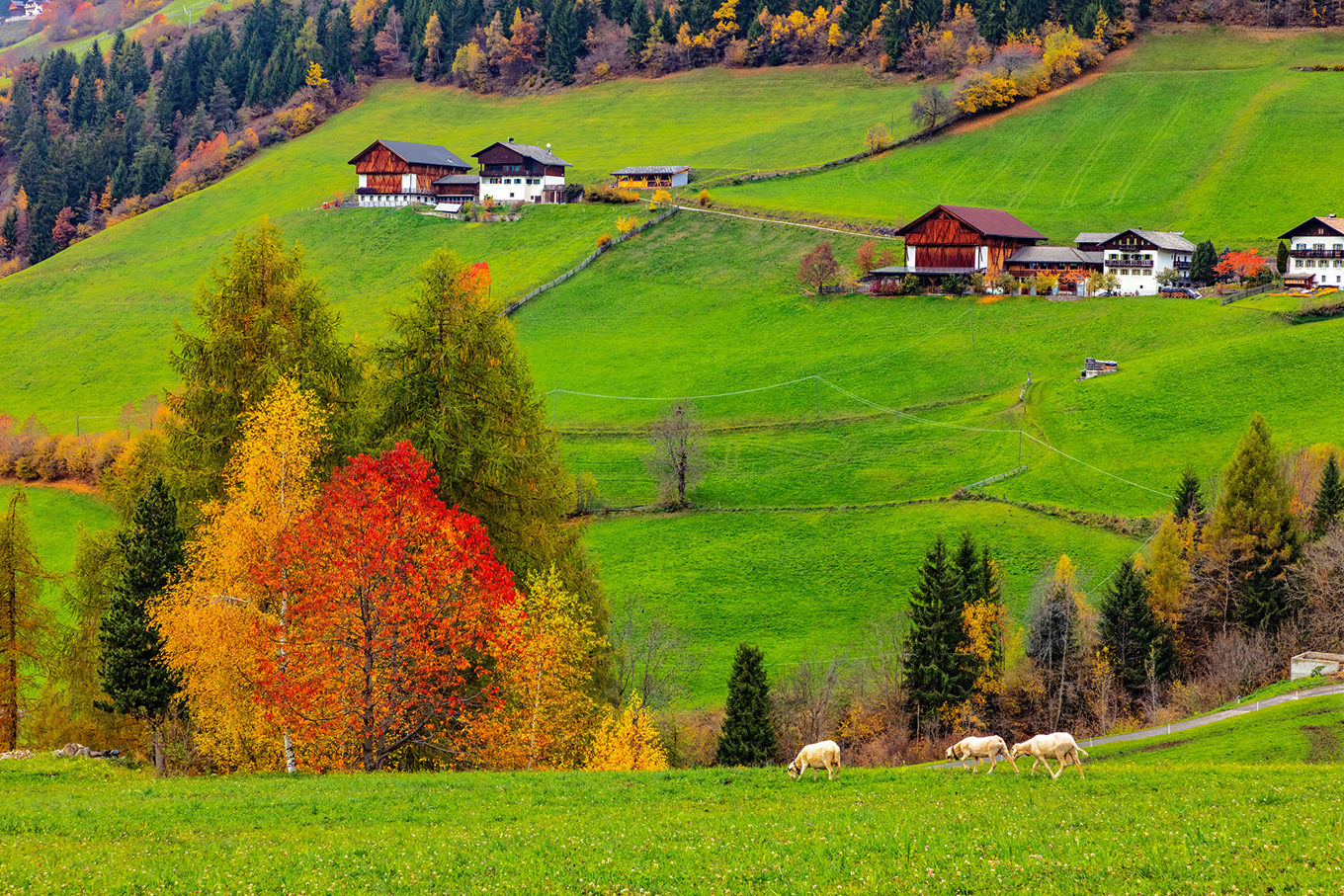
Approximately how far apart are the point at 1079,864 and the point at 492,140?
176234 millimetres

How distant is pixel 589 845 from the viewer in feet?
55.4

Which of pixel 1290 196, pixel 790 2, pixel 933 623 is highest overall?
pixel 790 2

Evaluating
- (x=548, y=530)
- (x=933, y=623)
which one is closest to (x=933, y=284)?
(x=933, y=623)

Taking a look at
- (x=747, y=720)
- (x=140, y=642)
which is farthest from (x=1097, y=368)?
(x=140, y=642)

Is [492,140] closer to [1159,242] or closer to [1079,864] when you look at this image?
[1159,242]

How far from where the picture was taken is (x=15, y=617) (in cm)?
4094

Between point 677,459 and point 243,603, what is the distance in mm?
51383

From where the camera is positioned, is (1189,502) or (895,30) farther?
(895,30)

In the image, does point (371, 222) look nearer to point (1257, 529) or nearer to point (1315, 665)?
point (1257, 529)

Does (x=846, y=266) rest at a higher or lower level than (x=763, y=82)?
lower

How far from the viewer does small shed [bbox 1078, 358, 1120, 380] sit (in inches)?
3371

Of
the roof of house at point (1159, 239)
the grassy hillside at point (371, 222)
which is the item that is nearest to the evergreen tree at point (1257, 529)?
the roof of house at point (1159, 239)

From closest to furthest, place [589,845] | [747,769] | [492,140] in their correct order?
[589,845]
[747,769]
[492,140]

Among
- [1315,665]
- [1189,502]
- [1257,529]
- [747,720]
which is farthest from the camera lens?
[1189,502]
